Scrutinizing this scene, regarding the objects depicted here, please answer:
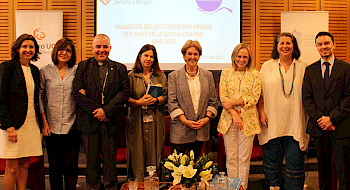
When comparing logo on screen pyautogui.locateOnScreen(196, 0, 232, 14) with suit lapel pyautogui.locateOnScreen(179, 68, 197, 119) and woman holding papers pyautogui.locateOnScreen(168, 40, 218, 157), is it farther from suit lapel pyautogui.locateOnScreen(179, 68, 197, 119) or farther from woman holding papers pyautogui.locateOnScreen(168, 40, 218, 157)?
suit lapel pyautogui.locateOnScreen(179, 68, 197, 119)

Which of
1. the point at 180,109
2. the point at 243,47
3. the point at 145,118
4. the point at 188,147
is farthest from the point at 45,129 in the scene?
the point at 243,47

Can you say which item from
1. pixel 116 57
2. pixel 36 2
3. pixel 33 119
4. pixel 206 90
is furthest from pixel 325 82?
pixel 36 2

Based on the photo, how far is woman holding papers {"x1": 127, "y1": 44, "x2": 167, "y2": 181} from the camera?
3.11 metres

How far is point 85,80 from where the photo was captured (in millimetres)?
3025

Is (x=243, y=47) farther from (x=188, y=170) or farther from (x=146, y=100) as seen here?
(x=188, y=170)

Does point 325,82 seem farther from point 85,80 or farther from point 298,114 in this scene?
point 85,80

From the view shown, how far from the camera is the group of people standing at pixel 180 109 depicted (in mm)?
2914

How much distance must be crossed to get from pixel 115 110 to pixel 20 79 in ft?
3.28

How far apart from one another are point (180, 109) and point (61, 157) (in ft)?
4.70

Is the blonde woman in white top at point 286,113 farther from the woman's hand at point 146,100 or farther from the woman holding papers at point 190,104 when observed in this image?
the woman's hand at point 146,100

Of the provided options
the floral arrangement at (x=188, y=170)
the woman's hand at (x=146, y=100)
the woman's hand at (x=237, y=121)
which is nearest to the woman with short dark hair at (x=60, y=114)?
the woman's hand at (x=146, y=100)

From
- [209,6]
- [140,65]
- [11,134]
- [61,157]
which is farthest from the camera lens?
[209,6]

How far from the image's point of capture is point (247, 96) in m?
3.04

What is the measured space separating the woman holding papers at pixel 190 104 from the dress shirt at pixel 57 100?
111cm
